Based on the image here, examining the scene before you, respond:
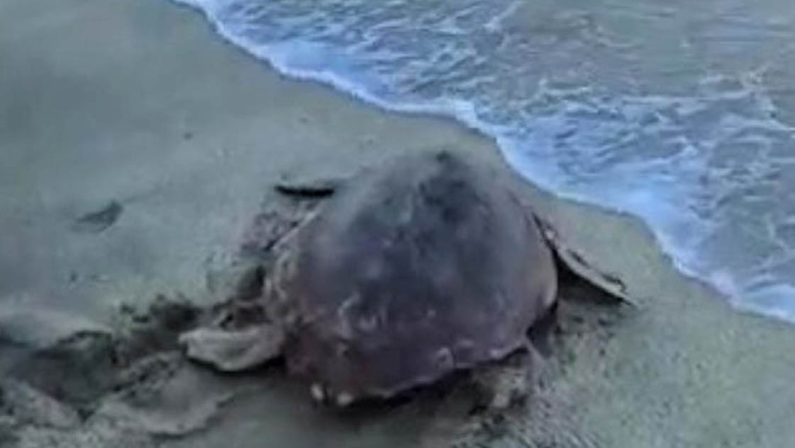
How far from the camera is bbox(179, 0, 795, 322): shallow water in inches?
164

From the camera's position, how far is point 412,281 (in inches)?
132

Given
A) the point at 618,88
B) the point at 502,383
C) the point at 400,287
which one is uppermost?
the point at 400,287

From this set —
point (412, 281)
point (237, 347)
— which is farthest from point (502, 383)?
point (237, 347)

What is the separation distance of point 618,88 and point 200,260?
1468 millimetres

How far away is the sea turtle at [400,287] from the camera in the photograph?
3.33m

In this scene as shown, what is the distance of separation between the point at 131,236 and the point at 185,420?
0.83 meters

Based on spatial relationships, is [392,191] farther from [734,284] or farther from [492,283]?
[734,284]

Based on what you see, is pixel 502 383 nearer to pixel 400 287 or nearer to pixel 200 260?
pixel 400 287

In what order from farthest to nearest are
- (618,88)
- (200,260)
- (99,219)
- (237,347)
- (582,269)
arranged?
(618,88), (99,219), (200,260), (582,269), (237,347)

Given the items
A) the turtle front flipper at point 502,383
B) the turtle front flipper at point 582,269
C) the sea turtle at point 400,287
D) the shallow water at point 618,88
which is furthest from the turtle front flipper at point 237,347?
the shallow water at point 618,88

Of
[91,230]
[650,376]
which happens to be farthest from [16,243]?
[650,376]

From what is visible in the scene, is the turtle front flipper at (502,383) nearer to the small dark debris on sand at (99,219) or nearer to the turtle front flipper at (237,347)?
the turtle front flipper at (237,347)

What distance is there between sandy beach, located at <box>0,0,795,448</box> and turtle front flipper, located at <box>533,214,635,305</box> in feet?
0.17

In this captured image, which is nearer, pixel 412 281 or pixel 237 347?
pixel 412 281
